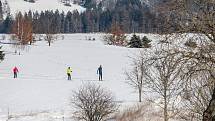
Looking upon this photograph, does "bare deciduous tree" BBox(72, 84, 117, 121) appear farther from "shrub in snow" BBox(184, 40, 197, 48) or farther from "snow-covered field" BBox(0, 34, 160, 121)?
"shrub in snow" BBox(184, 40, 197, 48)

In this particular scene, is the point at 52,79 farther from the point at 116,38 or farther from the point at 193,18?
the point at 116,38

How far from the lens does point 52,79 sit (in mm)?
42688

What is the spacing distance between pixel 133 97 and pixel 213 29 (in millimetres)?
23803

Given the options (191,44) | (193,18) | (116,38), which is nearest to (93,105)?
(191,44)

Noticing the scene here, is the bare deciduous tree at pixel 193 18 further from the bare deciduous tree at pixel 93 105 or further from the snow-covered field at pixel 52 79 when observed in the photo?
the snow-covered field at pixel 52 79

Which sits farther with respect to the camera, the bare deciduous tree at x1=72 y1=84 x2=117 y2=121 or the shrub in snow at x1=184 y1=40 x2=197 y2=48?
the bare deciduous tree at x1=72 y1=84 x2=117 y2=121

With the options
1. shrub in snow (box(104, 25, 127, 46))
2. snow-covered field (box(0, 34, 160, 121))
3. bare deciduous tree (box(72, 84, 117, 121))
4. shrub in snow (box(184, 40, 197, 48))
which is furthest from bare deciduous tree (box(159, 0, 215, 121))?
shrub in snow (box(104, 25, 127, 46))

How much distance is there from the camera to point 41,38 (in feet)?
420

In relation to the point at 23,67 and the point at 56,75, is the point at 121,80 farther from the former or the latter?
the point at 23,67

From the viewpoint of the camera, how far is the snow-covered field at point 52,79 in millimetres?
31281

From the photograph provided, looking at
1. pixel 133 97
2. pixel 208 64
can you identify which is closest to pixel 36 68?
pixel 133 97

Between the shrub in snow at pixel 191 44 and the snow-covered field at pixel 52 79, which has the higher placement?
the shrub in snow at pixel 191 44

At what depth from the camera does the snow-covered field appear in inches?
1232

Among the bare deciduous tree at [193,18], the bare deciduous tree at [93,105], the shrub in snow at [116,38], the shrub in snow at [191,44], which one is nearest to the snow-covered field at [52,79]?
the bare deciduous tree at [93,105]
